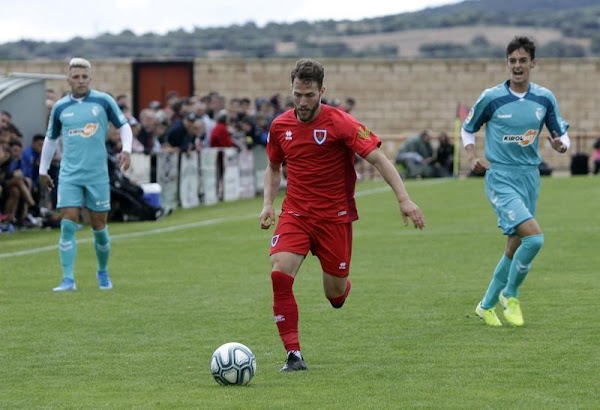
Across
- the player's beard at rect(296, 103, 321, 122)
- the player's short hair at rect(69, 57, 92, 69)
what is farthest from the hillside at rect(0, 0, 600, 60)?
the player's beard at rect(296, 103, 321, 122)

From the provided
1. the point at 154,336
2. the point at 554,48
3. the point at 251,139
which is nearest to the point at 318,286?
the point at 154,336

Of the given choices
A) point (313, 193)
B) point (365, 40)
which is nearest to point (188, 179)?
point (313, 193)

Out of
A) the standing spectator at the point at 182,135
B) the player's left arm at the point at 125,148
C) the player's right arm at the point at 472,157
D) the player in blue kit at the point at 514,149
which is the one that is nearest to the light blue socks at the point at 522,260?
the player in blue kit at the point at 514,149

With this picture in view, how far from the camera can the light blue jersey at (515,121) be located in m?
12.0

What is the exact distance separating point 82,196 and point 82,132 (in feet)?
2.12

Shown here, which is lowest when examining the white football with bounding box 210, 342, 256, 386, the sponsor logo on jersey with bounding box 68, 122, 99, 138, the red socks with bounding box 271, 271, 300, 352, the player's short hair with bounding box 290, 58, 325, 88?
the white football with bounding box 210, 342, 256, 386

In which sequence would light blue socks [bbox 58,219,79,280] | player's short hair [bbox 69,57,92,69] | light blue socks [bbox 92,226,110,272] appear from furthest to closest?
light blue socks [bbox 92,226,110,272], light blue socks [bbox 58,219,79,280], player's short hair [bbox 69,57,92,69]

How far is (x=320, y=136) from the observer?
9.95 metres

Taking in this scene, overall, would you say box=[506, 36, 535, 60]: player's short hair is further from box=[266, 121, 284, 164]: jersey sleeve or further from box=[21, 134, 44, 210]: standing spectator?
box=[21, 134, 44, 210]: standing spectator

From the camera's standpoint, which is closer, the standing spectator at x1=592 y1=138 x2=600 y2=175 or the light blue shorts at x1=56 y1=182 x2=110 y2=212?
the light blue shorts at x1=56 y1=182 x2=110 y2=212

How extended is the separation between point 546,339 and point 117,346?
325 cm

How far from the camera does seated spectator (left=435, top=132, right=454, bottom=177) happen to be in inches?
1633

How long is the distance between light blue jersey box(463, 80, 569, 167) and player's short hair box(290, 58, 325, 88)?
9.10 ft

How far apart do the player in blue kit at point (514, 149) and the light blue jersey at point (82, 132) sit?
4.35 metres
